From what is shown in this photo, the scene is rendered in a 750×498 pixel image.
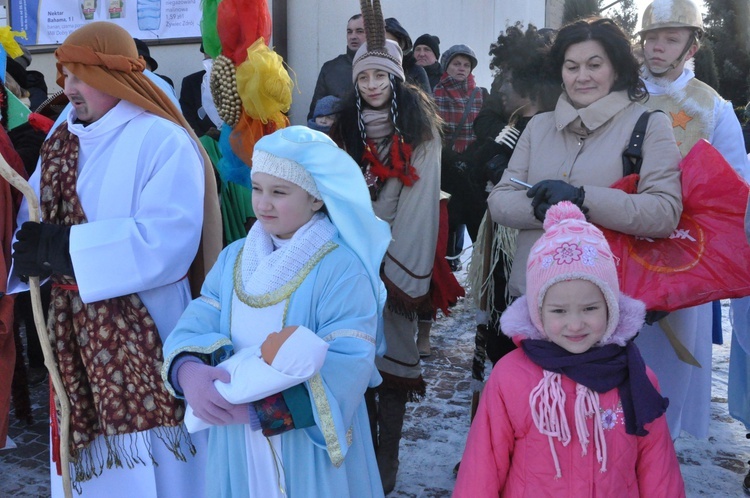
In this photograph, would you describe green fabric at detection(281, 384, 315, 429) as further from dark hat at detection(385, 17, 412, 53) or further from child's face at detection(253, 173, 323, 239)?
dark hat at detection(385, 17, 412, 53)

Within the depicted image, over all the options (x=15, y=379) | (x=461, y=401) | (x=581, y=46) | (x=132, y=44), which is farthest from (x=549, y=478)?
(x=15, y=379)

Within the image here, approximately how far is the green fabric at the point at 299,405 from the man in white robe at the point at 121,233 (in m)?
0.92

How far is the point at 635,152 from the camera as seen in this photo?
108 inches

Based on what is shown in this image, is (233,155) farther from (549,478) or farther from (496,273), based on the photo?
(549,478)

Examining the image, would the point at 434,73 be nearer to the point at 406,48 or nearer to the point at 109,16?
the point at 406,48

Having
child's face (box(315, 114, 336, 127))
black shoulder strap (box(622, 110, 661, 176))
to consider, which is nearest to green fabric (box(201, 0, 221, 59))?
child's face (box(315, 114, 336, 127))

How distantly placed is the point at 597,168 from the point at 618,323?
2.76 ft

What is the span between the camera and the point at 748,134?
6.48 meters

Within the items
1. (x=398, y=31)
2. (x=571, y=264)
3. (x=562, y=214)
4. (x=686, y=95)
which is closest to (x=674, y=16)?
(x=686, y=95)

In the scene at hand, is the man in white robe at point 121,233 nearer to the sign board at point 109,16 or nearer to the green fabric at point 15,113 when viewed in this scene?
the green fabric at point 15,113

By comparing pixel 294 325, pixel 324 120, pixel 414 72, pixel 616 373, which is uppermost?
pixel 414 72

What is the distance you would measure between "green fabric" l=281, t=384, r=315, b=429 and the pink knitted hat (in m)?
0.74

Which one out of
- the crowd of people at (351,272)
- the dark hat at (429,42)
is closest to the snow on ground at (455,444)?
the crowd of people at (351,272)

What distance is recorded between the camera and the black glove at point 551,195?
2.62m
